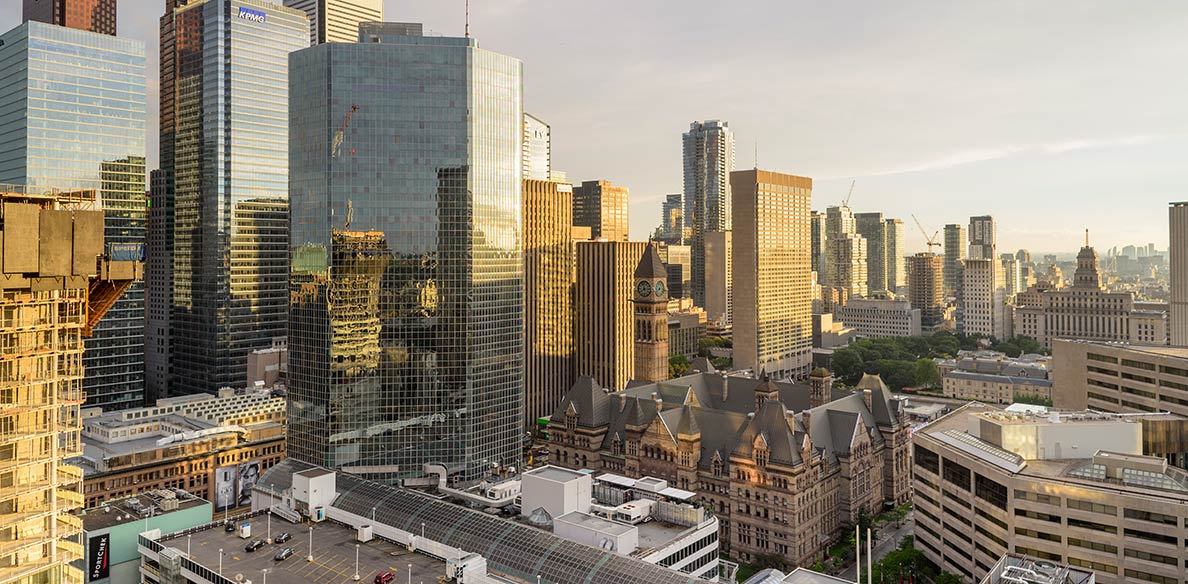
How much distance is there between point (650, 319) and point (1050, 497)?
323 ft

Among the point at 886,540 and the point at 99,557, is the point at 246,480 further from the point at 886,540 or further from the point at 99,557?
the point at 886,540

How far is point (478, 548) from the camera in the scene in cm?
9519

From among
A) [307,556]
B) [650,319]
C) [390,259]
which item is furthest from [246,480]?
[650,319]

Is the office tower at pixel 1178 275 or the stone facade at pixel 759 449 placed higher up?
the office tower at pixel 1178 275

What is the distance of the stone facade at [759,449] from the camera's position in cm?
12925

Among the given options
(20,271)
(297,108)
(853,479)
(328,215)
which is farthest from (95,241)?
(853,479)

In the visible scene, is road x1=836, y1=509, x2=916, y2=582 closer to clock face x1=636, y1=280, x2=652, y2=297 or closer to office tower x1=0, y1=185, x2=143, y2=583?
clock face x1=636, y1=280, x2=652, y2=297

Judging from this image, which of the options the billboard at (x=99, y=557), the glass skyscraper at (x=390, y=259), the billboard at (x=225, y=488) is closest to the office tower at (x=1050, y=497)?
the glass skyscraper at (x=390, y=259)

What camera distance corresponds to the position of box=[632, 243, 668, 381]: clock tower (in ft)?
603

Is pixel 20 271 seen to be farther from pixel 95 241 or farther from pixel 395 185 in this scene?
pixel 395 185

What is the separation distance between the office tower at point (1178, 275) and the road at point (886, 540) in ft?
271

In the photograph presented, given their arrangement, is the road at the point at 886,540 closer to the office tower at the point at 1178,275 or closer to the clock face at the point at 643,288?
the clock face at the point at 643,288

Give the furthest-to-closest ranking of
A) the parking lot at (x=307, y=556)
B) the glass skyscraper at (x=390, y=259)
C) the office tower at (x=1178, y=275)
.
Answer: the office tower at (x=1178, y=275) → the glass skyscraper at (x=390, y=259) → the parking lot at (x=307, y=556)

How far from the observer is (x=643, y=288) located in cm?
18562
